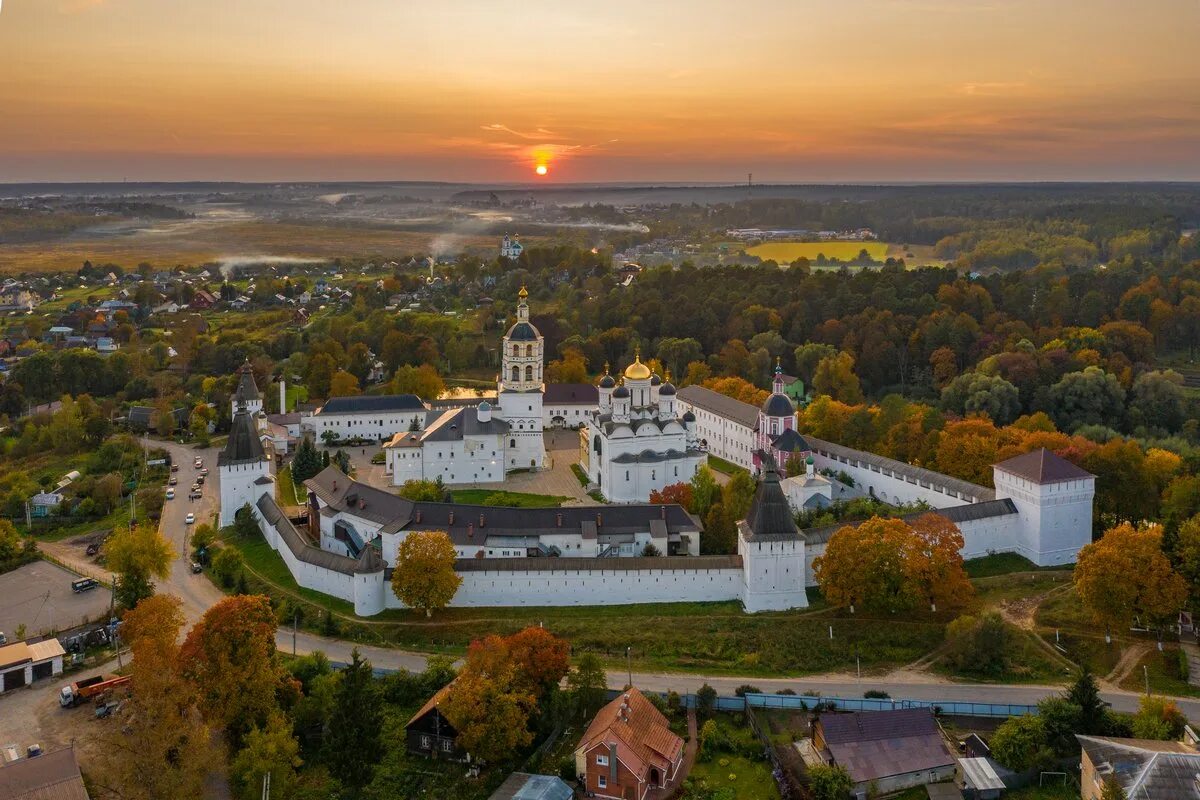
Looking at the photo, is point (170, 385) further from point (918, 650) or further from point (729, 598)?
point (918, 650)

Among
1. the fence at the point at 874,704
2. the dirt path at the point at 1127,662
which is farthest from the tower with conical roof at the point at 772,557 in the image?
the dirt path at the point at 1127,662

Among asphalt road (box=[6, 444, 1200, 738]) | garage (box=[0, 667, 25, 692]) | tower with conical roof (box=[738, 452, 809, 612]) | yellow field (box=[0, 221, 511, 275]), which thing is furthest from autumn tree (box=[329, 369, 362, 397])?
yellow field (box=[0, 221, 511, 275])

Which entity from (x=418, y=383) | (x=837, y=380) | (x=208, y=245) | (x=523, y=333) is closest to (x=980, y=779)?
(x=523, y=333)

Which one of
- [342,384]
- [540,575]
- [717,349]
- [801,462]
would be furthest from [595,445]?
[717,349]

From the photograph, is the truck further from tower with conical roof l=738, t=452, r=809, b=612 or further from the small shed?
the small shed

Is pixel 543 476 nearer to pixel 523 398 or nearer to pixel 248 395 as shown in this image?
pixel 523 398

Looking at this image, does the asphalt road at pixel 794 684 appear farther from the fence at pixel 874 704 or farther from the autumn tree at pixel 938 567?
the autumn tree at pixel 938 567
